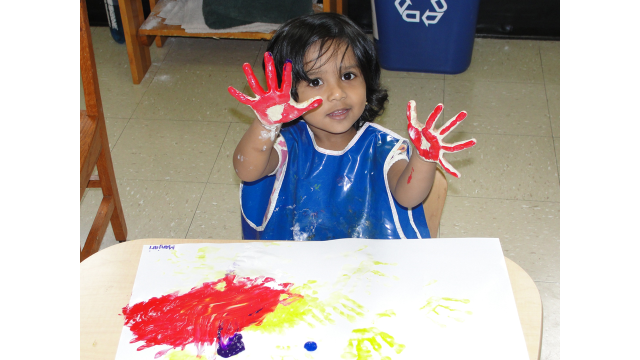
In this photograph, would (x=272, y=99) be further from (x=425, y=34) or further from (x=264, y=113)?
(x=425, y=34)

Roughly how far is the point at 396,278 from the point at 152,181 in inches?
53.2

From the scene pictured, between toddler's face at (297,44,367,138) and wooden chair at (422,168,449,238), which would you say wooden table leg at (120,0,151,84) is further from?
wooden chair at (422,168,449,238)

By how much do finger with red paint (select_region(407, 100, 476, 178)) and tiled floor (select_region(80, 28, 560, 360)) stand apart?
75cm

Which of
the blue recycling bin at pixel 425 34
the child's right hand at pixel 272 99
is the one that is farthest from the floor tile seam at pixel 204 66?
the child's right hand at pixel 272 99

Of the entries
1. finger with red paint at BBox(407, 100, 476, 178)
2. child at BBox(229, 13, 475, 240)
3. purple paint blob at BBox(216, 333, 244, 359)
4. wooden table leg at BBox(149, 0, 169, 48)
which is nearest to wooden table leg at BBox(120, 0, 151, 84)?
wooden table leg at BBox(149, 0, 169, 48)

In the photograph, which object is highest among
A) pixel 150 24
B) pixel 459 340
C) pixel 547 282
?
pixel 459 340

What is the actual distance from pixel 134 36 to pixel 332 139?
1581 millimetres

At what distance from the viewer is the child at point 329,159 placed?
3.49 feet

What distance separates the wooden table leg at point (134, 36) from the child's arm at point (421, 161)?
168cm

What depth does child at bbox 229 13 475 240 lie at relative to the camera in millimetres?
1063

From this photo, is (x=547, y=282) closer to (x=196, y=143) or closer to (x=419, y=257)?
(x=419, y=257)

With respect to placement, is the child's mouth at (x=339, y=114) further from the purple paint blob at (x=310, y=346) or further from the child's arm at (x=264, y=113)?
the purple paint blob at (x=310, y=346)

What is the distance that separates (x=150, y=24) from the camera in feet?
8.08

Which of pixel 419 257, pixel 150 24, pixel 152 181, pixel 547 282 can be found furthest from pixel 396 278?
pixel 150 24
